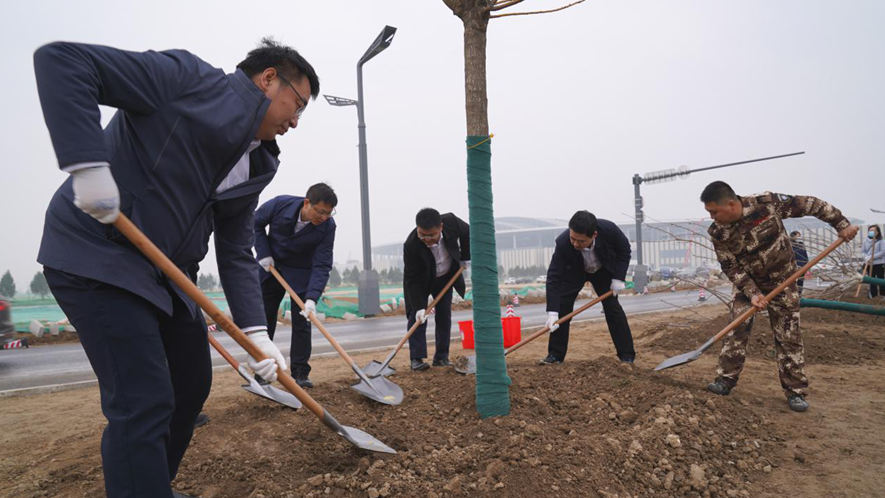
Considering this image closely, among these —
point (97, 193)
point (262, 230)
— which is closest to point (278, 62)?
point (97, 193)

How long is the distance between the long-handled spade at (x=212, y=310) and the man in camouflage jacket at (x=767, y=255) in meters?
2.65

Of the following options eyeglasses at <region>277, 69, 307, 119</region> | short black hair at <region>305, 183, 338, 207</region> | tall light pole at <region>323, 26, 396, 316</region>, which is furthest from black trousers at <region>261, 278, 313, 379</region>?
tall light pole at <region>323, 26, 396, 316</region>

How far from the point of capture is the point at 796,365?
3.63 metres

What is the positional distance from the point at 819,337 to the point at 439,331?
420 centimetres

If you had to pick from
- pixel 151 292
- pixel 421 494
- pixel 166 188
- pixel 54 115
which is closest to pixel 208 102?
pixel 166 188

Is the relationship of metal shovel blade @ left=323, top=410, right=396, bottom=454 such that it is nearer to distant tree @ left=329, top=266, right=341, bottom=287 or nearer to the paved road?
the paved road

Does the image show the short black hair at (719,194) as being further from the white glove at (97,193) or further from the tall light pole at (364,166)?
the tall light pole at (364,166)

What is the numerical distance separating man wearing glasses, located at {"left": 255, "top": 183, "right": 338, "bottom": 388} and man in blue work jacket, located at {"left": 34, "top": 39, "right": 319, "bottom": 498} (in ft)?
8.15

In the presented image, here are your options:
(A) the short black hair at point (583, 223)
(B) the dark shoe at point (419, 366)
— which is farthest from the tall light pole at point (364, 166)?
(A) the short black hair at point (583, 223)

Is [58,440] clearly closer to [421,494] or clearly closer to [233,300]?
[233,300]

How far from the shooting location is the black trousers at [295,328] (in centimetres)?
431

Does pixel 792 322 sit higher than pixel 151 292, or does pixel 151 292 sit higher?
pixel 151 292

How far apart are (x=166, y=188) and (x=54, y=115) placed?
361 mm

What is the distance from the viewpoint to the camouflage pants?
143 inches
